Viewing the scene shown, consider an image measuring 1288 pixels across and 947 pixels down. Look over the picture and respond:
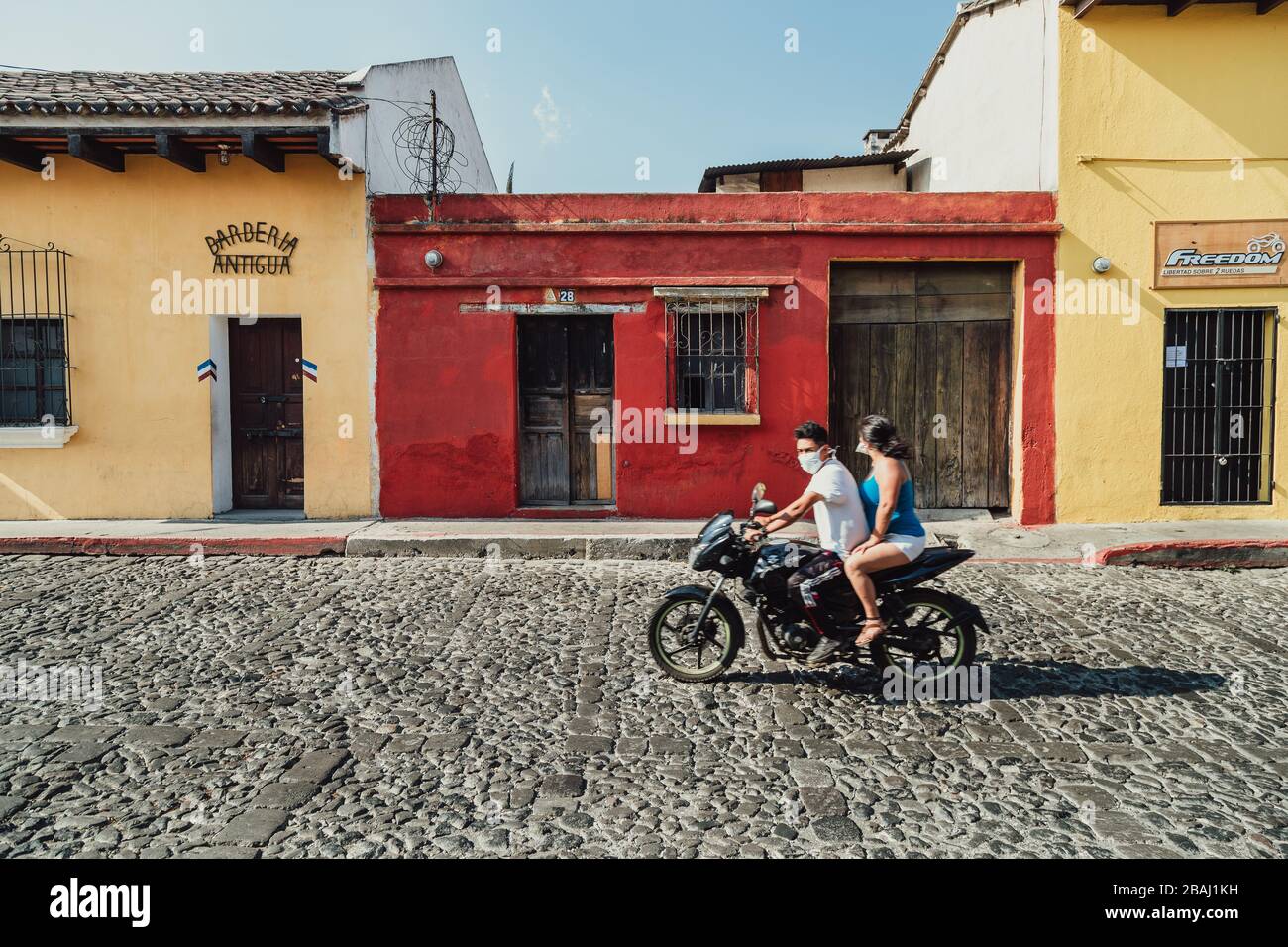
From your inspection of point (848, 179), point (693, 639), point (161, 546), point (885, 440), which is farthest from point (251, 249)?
point (848, 179)

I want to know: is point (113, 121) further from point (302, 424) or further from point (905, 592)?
point (905, 592)

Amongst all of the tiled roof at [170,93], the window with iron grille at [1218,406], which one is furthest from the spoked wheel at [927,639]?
the tiled roof at [170,93]

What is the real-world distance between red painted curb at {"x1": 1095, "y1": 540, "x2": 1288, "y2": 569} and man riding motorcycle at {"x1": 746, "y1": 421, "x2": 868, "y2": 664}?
4.86 meters

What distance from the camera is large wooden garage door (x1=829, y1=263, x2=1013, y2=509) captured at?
10438 millimetres

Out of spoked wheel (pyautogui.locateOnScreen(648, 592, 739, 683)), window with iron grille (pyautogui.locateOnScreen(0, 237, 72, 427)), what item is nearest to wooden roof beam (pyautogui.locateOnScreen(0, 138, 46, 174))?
window with iron grille (pyautogui.locateOnScreen(0, 237, 72, 427))

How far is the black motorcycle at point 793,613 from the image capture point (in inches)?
196

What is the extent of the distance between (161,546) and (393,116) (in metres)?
6.02

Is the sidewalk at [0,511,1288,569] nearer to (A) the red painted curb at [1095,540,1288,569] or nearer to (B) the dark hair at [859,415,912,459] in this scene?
(A) the red painted curb at [1095,540,1288,569]

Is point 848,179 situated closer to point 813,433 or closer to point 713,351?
point 713,351

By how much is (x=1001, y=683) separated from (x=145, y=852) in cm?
424

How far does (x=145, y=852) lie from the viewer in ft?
10.3

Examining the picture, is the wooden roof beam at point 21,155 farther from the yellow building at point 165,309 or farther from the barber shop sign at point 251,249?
the barber shop sign at point 251,249

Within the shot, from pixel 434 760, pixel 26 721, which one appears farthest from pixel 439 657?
pixel 26 721

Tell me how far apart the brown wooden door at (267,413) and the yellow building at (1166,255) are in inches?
344
